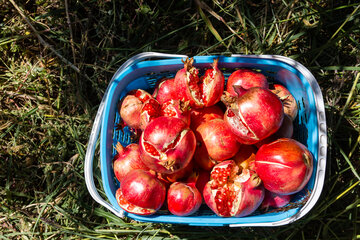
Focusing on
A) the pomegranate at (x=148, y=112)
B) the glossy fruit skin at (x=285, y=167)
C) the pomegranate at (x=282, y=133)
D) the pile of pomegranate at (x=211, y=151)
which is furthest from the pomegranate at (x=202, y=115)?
the glossy fruit skin at (x=285, y=167)

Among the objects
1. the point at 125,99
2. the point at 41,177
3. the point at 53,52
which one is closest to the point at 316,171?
the point at 125,99

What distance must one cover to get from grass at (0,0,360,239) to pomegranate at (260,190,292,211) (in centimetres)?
41

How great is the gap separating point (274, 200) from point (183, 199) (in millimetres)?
672

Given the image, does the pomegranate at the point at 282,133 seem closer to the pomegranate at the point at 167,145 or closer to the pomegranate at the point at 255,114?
the pomegranate at the point at 255,114

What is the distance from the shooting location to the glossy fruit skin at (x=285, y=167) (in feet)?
5.54

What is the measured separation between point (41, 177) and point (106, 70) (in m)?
1.22

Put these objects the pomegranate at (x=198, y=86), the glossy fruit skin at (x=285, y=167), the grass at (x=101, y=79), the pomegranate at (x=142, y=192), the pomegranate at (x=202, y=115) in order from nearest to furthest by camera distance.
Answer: the glossy fruit skin at (x=285, y=167), the pomegranate at (x=142, y=192), the pomegranate at (x=198, y=86), the pomegranate at (x=202, y=115), the grass at (x=101, y=79)

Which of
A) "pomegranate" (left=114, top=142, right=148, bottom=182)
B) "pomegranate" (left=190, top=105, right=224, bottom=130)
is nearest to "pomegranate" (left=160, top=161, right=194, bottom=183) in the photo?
"pomegranate" (left=114, top=142, right=148, bottom=182)

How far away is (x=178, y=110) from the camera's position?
1.94 m

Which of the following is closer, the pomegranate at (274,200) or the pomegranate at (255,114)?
the pomegranate at (255,114)

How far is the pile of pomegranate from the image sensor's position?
5.68 feet

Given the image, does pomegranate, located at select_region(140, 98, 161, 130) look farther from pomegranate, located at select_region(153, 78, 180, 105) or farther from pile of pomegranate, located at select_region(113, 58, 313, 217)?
pomegranate, located at select_region(153, 78, 180, 105)

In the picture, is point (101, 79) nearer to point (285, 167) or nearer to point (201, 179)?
point (201, 179)

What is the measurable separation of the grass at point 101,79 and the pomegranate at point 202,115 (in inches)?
24.8
